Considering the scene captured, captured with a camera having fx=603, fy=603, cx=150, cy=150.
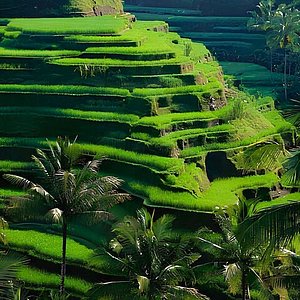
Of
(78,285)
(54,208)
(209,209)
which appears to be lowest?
(78,285)

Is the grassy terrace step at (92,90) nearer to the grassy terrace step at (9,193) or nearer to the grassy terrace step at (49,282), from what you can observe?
the grassy terrace step at (9,193)

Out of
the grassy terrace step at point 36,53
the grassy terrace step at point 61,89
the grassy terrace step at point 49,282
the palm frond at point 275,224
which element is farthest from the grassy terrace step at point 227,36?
the palm frond at point 275,224

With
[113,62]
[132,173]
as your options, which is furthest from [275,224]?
[113,62]

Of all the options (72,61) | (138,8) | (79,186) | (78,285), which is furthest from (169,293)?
(138,8)

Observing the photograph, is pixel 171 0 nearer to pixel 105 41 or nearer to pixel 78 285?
pixel 105 41

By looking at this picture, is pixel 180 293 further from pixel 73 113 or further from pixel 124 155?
pixel 73 113
